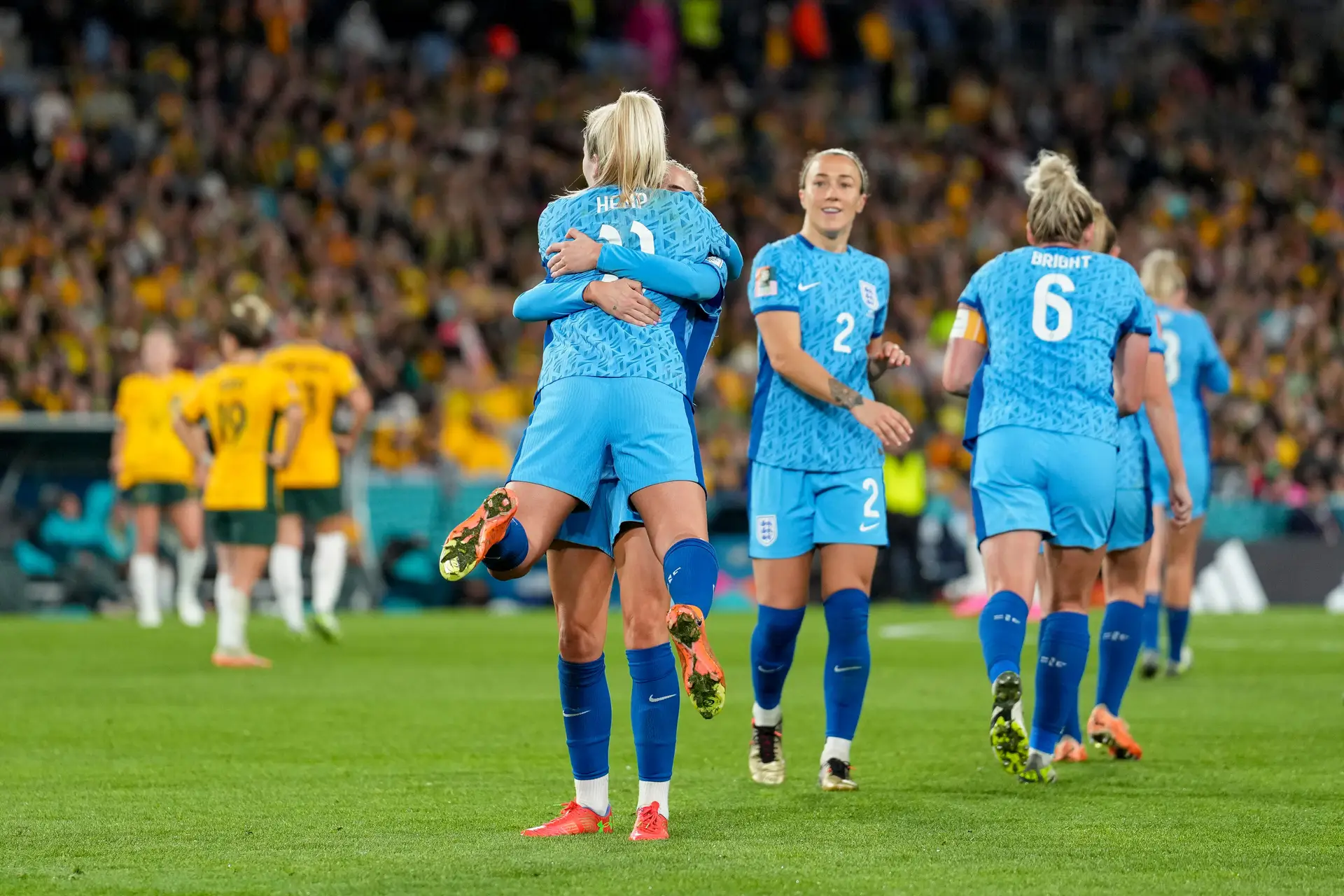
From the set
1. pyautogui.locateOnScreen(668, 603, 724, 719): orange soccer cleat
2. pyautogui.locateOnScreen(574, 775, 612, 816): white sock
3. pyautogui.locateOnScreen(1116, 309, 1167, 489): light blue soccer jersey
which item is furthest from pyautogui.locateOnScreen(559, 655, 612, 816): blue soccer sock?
pyautogui.locateOnScreen(1116, 309, 1167, 489): light blue soccer jersey

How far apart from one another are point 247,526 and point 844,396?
6804mm

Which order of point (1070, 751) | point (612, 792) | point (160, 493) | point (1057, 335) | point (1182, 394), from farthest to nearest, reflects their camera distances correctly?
point (160, 493) < point (1182, 394) < point (1070, 751) < point (1057, 335) < point (612, 792)

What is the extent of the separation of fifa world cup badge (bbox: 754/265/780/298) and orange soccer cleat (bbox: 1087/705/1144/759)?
2423 mm

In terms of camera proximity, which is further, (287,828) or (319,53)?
(319,53)

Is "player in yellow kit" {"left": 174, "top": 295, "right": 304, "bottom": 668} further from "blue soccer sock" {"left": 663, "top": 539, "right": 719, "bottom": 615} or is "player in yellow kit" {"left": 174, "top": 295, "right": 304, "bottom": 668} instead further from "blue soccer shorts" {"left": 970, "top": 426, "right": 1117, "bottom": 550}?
"blue soccer sock" {"left": 663, "top": 539, "right": 719, "bottom": 615}

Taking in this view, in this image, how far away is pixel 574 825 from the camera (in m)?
5.75

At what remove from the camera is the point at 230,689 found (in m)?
10.8

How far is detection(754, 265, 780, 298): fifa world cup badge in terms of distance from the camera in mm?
7191

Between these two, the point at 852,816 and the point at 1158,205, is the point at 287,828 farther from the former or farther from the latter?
the point at 1158,205

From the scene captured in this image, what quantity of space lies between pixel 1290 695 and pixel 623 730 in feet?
13.8

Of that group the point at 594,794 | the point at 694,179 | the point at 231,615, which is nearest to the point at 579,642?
the point at 594,794

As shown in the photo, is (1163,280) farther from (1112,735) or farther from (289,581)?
(289,581)

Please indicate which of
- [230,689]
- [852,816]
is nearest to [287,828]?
[852,816]

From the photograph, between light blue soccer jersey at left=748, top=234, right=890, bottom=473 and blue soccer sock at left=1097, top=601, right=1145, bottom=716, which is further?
blue soccer sock at left=1097, top=601, right=1145, bottom=716
